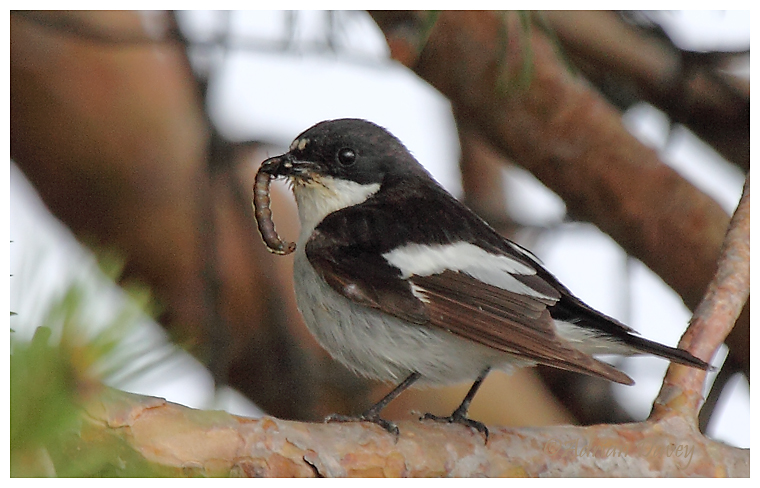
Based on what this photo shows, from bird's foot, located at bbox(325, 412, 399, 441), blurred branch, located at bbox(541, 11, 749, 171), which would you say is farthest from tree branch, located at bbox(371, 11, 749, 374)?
bird's foot, located at bbox(325, 412, 399, 441)

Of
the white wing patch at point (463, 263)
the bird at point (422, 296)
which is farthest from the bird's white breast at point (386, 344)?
the white wing patch at point (463, 263)

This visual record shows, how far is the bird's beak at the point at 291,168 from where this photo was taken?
6.98ft

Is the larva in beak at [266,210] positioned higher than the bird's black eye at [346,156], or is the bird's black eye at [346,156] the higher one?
the bird's black eye at [346,156]

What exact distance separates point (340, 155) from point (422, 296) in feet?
1.87

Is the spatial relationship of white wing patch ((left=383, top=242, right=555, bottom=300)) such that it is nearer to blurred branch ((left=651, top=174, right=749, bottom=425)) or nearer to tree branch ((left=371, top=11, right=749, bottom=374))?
blurred branch ((left=651, top=174, right=749, bottom=425))

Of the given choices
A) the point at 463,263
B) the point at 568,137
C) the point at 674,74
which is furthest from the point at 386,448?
the point at 674,74

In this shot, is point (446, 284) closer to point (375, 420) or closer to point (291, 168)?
point (375, 420)

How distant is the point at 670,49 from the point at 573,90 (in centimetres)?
50

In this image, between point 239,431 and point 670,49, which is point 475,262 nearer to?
point 239,431

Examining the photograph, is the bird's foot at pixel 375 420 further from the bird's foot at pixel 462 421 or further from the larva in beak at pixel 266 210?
the larva in beak at pixel 266 210

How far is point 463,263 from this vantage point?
1.88 m

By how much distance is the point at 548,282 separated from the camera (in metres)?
1.93

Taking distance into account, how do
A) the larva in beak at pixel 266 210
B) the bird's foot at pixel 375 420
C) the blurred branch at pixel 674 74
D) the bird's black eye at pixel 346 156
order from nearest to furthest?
the bird's foot at pixel 375 420
the larva in beak at pixel 266 210
the bird's black eye at pixel 346 156
the blurred branch at pixel 674 74

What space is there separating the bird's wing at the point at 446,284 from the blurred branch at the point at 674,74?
4.37 feet
